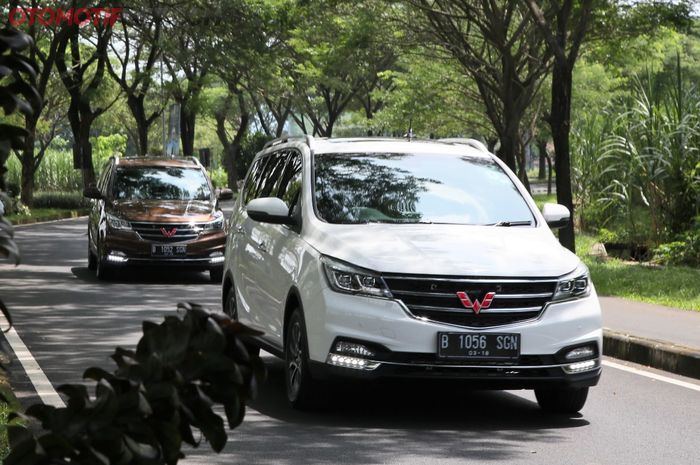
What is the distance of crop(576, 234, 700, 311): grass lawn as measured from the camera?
1603 centimetres

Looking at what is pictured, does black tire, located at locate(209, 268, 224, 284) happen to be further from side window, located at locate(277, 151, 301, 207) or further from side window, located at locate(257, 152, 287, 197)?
side window, located at locate(277, 151, 301, 207)

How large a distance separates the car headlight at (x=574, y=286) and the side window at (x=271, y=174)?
2.85m

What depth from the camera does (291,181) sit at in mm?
10180

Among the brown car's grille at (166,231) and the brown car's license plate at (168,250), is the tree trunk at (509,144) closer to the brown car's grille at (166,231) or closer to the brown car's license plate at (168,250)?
the brown car's grille at (166,231)

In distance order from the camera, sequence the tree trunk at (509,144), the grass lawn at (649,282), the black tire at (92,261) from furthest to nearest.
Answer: the tree trunk at (509,144) < the black tire at (92,261) < the grass lawn at (649,282)

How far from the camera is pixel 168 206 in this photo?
19.6 m

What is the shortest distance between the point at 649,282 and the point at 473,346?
32.5ft

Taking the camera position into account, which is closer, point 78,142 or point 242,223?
point 242,223

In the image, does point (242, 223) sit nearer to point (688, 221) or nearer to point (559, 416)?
point (559, 416)

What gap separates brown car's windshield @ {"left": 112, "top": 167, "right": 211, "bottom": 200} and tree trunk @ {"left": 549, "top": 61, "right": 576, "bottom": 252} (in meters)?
5.05

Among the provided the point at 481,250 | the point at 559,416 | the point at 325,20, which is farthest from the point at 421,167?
the point at 325,20

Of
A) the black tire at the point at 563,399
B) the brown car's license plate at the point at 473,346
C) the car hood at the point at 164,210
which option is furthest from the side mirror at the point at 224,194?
the brown car's license plate at the point at 473,346

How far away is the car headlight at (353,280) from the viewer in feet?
27.3

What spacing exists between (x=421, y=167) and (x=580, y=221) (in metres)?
17.9
